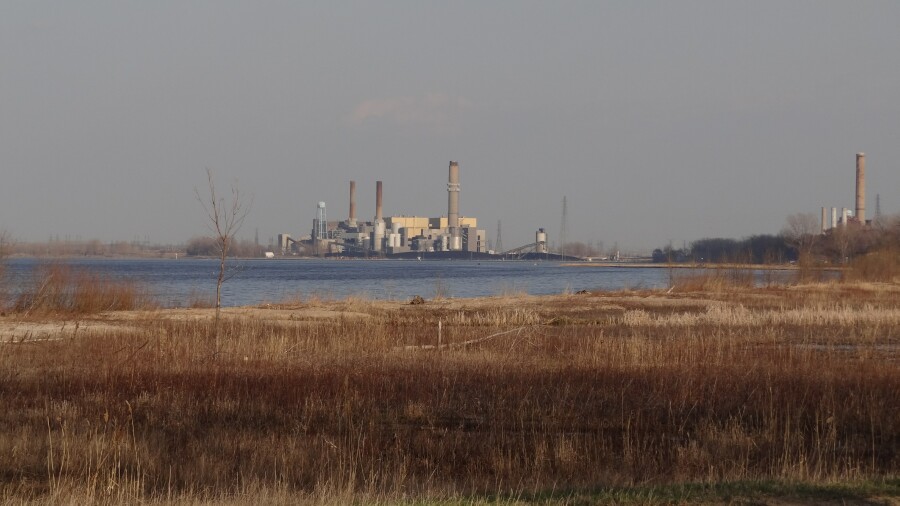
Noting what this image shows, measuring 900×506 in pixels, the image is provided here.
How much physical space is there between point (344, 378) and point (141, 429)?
13.4ft

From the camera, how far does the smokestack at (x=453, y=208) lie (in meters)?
161

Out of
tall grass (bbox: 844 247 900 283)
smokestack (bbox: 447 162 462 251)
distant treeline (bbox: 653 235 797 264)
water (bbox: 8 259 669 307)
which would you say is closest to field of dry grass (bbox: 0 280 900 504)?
water (bbox: 8 259 669 307)

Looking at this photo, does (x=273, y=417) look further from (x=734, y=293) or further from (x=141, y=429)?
(x=734, y=293)

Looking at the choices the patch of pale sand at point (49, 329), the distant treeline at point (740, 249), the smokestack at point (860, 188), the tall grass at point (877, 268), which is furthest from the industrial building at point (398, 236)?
the patch of pale sand at point (49, 329)

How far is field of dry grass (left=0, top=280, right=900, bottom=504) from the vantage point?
10375 mm

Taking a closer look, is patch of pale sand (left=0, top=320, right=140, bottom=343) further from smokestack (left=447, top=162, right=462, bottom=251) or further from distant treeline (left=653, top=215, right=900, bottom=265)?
smokestack (left=447, top=162, right=462, bottom=251)

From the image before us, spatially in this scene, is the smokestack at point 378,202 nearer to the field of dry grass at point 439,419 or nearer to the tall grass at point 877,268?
the tall grass at point 877,268

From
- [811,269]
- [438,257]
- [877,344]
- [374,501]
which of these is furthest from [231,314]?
[438,257]

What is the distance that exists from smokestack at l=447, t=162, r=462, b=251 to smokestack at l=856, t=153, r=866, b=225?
62.3 m

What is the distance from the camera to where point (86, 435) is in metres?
12.1

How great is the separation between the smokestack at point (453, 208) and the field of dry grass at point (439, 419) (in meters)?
138

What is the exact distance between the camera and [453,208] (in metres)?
174

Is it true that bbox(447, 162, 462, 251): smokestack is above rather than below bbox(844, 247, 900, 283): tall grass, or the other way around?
above

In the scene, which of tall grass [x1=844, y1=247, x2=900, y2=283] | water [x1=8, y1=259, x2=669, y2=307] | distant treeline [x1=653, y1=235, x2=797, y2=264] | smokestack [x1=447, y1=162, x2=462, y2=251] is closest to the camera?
water [x1=8, y1=259, x2=669, y2=307]
